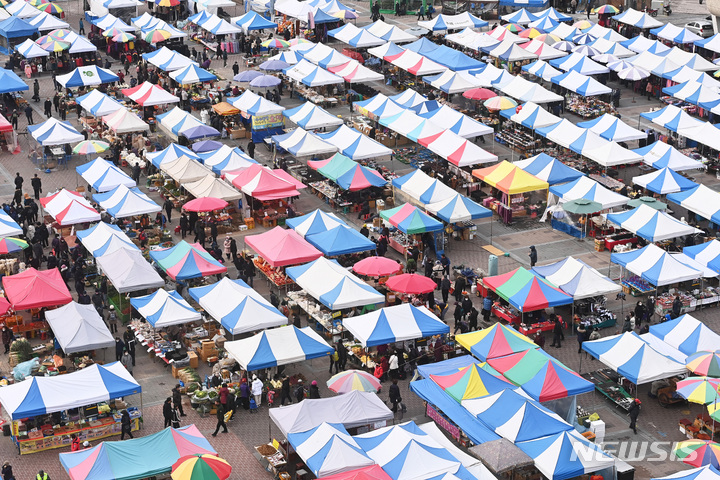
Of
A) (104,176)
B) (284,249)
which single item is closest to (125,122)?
(104,176)

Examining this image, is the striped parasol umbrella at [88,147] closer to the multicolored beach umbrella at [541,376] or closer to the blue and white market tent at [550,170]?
the blue and white market tent at [550,170]

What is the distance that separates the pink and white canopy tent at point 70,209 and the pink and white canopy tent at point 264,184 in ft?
18.3

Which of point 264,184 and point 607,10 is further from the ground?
point 264,184

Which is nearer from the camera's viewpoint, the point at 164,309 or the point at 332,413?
the point at 332,413

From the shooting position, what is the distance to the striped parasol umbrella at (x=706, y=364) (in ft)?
98.6

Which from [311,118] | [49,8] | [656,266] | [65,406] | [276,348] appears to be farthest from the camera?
[49,8]

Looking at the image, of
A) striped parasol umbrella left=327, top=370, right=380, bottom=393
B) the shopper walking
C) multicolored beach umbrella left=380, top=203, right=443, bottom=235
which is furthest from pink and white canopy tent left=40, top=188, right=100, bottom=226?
striped parasol umbrella left=327, top=370, right=380, bottom=393

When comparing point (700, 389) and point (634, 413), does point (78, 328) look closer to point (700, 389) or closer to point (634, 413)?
point (634, 413)

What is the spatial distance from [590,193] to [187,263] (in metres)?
15.2

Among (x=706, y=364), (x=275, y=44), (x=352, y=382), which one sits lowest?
(x=275, y=44)

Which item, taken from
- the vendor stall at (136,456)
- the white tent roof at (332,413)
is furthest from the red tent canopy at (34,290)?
the white tent roof at (332,413)

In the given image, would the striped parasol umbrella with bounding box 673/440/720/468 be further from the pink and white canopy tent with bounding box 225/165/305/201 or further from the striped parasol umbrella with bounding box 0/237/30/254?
the striped parasol umbrella with bounding box 0/237/30/254

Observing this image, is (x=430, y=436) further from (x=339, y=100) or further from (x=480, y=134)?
(x=339, y=100)

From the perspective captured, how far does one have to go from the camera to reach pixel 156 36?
63.1 metres
